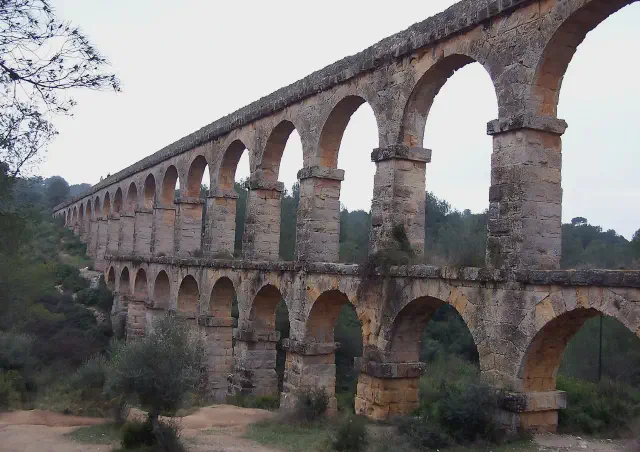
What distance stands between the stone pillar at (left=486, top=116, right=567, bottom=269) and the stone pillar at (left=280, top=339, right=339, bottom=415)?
15.5 ft

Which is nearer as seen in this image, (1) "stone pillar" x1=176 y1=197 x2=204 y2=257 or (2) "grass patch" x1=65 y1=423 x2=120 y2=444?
(2) "grass patch" x1=65 y1=423 x2=120 y2=444

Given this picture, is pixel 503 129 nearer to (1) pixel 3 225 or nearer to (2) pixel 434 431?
(2) pixel 434 431

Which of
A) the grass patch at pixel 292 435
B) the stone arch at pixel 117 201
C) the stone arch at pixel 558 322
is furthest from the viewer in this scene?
the stone arch at pixel 117 201

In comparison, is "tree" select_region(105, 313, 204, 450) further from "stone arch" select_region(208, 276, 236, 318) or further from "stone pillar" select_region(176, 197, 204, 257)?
"stone pillar" select_region(176, 197, 204, 257)

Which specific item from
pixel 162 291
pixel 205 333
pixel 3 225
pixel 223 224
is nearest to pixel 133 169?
pixel 162 291

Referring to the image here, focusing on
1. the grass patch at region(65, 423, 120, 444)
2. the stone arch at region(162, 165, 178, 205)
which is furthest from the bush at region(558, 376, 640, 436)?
the stone arch at region(162, 165, 178, 205)

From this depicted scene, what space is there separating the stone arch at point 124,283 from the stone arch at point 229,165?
8493 millimetres

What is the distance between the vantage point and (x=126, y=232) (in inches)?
1035

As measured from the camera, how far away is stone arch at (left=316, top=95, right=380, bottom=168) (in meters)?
12.3

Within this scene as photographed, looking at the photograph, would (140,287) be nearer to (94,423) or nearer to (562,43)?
(94,423)

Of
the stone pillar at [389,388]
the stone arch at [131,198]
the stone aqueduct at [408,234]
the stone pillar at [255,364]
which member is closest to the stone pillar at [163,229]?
the stone aqueduct at [408,234]

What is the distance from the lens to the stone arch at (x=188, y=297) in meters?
17.9

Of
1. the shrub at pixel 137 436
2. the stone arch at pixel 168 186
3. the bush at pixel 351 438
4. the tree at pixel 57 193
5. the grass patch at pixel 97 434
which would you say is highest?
the tree at pixel 57 193

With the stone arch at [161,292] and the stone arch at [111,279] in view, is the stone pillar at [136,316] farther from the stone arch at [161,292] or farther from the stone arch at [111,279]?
the stone arch at [111,279]
